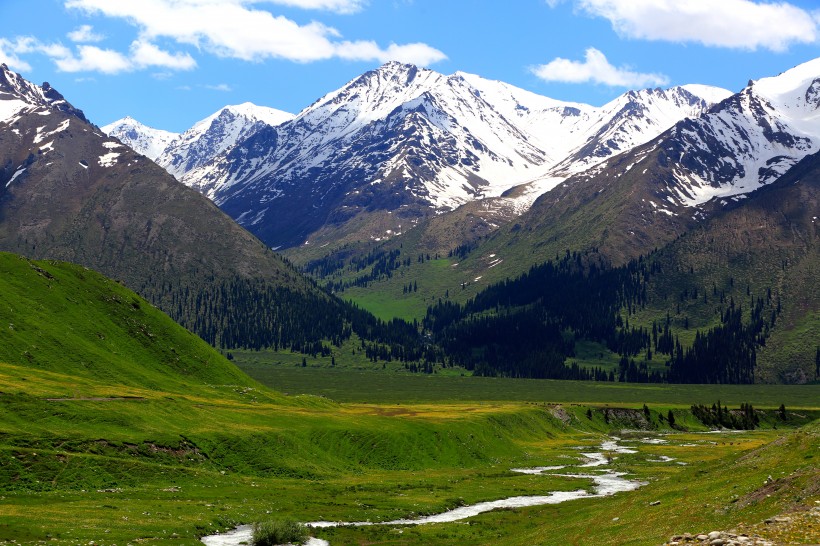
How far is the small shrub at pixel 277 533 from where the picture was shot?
241ft

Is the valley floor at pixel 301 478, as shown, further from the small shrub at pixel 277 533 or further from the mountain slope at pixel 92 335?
the mountain slope at pixel 92 335

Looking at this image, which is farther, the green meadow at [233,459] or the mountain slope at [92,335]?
the mountain slope at [92,335]

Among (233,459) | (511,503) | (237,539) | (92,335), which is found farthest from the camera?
(92,335)

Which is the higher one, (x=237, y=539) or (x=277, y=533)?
(x=277, y=533)

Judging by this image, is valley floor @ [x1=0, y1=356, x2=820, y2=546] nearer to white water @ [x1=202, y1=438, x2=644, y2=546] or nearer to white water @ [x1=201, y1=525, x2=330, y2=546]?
white water @ [x1=201, y1=525, x2=330, y2=546]

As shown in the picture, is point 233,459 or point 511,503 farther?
point 233,459

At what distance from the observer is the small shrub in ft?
241

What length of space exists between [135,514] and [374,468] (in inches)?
2506

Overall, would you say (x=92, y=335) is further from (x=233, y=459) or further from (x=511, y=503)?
(x=511, y=503)

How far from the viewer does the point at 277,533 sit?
74.1 m

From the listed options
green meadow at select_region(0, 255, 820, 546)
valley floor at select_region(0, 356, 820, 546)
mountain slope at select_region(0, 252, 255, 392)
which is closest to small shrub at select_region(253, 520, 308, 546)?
green meadow at select_region(0, 255, 820, 546)

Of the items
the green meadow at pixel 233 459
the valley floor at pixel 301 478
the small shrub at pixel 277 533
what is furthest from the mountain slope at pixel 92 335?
the small shrub at pixel 277 533

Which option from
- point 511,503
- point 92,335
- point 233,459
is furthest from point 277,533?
point 92,335

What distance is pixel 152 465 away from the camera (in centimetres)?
9969
